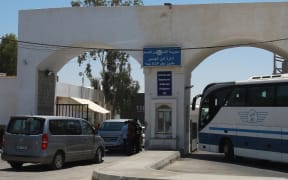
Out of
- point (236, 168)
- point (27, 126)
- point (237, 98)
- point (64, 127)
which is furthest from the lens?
point (237, 98)

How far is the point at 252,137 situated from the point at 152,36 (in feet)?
28.9

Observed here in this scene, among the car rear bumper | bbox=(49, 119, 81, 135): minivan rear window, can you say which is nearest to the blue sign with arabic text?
bbox=(49, 119, 81, 135): minivan rear window

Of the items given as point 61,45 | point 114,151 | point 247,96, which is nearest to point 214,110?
point 247,96

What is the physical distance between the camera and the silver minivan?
17750 mm

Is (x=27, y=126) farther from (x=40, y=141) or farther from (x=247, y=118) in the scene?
(x=247, y=118)

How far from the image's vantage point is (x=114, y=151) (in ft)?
94.7

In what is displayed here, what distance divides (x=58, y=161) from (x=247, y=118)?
7967 mm

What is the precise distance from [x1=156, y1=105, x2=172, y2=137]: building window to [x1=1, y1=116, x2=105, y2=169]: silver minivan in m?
8.97

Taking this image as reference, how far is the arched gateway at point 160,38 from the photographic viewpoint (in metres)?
26.8

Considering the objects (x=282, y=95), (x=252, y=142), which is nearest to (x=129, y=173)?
(x=282, y=95)

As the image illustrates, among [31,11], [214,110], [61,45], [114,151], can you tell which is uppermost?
[31,11]

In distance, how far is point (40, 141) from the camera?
17703mm

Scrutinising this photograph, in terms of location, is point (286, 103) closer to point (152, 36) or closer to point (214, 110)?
point (214, 110)

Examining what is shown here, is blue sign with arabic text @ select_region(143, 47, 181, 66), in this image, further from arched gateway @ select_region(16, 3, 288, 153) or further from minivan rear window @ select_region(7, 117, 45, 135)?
minivan rear window @ select_region(7, 117, 45, 135)
